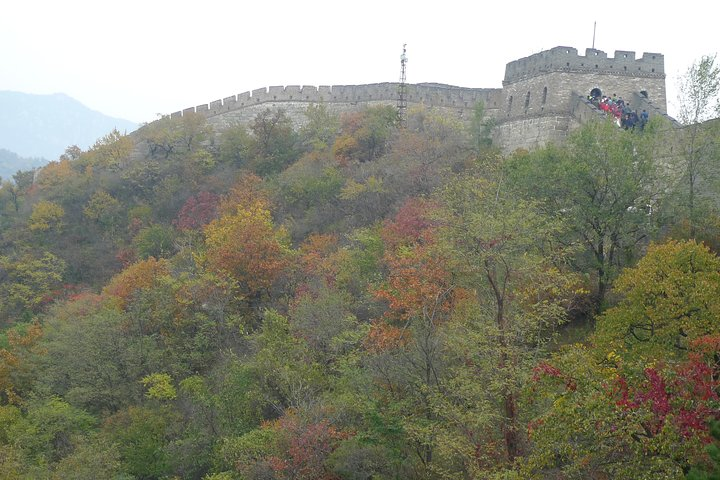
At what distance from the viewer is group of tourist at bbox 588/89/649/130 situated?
2105 centimetres

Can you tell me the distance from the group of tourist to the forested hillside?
3.50 metres

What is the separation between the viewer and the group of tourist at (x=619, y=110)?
21052 millimetres

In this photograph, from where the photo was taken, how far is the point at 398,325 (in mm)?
17359

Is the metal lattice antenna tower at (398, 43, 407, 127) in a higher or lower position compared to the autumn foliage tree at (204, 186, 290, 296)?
higher

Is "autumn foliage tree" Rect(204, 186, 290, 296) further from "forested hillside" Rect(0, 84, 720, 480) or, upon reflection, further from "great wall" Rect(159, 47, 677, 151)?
"great wall" Rect(159, 47, 677, 151)

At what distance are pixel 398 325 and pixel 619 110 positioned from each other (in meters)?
10.8

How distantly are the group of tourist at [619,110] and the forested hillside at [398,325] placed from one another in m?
3.50

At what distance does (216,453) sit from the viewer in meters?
14.8

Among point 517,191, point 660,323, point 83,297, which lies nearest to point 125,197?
point 83,297

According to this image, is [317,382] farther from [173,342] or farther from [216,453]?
[173,342]

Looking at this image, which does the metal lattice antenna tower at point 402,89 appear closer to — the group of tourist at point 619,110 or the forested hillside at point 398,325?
the forested hillside at point 398,325

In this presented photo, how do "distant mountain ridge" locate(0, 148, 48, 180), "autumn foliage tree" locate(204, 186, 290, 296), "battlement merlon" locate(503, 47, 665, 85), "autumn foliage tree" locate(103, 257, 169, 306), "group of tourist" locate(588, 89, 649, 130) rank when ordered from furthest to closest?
"distant mountain ridge" locate(0, 148, 48, 180)
"autumn foliage tree" locate(103, 257, 169, 306)
"battlement merlon" locate(503, 47, 665, 85)
"autumn foliage tree" locate(204, 186, 290, 296)
"group of tourist" locate(588, 89, 649, 130)

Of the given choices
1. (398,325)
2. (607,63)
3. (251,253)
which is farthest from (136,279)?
(607,63)

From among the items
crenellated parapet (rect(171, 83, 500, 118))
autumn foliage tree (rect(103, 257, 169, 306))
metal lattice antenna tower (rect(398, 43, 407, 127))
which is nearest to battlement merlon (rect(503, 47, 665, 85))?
crenellated parapet (rect(171, 83, 500, 118))
